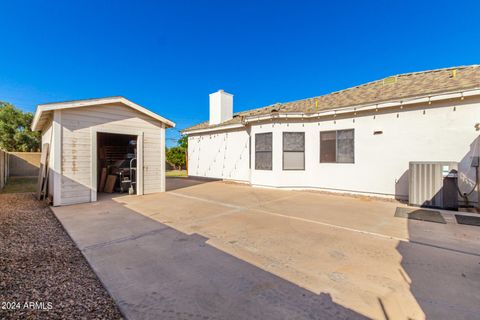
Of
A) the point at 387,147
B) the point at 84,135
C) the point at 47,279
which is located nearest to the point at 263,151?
the point at 387,147

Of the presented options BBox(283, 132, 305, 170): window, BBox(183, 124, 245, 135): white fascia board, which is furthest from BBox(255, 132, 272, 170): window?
BBox(183, 124, 245, 135): white fascia board

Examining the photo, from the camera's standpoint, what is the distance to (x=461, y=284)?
2.31 meters

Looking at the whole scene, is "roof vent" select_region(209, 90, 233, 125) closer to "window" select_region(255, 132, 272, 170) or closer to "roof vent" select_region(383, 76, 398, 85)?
"window" select_region(255, 132, 272, 170)

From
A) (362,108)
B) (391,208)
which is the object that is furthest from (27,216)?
(362,108)

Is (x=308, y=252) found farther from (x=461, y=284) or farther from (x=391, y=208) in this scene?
(x=391, y=208)

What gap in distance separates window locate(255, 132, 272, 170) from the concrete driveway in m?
4.51

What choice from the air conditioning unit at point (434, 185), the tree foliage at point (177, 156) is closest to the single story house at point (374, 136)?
the air conditioning unit at point (434, 185)

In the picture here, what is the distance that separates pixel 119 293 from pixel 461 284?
3.66m

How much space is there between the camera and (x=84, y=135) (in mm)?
6754

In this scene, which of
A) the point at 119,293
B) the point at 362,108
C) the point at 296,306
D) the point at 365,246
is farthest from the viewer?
the point at 362,108

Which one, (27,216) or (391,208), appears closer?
(27,216)

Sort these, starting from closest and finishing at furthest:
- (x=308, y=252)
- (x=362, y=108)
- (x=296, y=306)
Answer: (x=296, y=306) < (x=308, y=252) < (x=362, y=108)

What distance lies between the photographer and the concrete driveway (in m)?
1.97

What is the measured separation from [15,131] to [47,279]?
2712 centimetres
